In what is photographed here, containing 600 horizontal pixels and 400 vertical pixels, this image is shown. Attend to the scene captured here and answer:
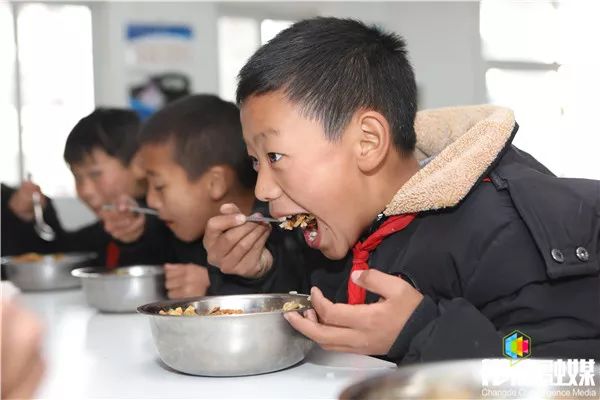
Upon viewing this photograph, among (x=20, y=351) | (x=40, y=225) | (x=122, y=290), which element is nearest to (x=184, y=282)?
(x=122, y=290)

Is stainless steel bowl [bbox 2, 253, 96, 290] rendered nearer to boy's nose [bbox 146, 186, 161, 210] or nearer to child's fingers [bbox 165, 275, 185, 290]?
boy's nose [bbox 146, 186, 161, 210]

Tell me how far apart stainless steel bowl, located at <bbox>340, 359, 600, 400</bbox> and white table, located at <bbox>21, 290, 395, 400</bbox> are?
0.22 ft

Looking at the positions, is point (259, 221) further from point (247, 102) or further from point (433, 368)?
point (433, 368)

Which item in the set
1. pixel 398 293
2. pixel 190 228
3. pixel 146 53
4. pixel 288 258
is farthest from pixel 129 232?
pixel 146 53

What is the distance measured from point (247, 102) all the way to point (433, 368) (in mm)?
501

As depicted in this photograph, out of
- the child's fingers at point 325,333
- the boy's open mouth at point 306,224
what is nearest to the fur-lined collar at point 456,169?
the boy's open mouth at point 306,224

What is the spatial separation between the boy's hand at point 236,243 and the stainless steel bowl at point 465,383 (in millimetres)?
556

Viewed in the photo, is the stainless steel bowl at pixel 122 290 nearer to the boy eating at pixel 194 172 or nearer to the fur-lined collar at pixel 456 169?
the boy eating at pixel 194 172

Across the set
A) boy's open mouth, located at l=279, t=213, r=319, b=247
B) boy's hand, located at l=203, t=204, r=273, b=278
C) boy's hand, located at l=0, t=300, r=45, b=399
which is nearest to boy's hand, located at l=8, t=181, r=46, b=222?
boy's hand, located at l=203, t=204, r=273, b=278

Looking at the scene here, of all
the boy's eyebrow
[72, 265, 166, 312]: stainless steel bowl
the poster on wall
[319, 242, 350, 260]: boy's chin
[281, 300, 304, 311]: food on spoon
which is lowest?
[72, 265, 166, 312]: stainless steel bowl

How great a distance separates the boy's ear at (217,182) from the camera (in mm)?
1432

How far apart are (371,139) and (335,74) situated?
0.34ft

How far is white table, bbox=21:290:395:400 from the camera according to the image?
708 mm

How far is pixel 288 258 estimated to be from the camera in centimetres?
121
